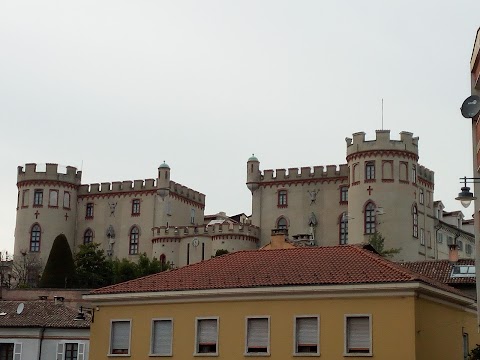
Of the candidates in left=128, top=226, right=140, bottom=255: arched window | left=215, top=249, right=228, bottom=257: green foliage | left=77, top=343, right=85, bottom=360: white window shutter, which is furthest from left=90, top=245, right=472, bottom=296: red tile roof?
left=128, top=226, right=140, bottom=255: arched window

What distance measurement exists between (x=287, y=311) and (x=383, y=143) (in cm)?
5471

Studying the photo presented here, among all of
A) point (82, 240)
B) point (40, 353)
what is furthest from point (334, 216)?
point (40, 353)

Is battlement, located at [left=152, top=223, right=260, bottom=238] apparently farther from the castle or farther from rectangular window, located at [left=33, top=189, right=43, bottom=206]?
rectangular window, located at [left=33, top=189, right=43, bottom=206]

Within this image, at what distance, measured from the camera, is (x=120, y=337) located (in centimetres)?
3581

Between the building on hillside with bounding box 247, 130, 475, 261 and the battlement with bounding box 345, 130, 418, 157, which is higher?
the battlement with bounding box 345, 130, 418, 157

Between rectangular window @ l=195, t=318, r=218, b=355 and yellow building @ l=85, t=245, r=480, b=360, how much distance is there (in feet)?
0.11

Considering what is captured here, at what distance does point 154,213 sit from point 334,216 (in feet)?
59.1

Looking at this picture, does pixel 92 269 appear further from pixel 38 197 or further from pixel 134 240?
pixel 38 197

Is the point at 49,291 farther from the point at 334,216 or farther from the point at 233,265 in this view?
the point at 233,265

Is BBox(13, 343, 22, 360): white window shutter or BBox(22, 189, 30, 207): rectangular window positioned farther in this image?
BBox(22, 189, 30, 207): rectangular window

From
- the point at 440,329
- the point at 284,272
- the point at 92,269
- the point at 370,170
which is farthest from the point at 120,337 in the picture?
the point at 370,170

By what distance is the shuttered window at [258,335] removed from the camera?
1310 inches

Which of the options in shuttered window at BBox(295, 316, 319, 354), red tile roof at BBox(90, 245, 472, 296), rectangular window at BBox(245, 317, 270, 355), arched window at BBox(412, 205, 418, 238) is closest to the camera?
red tile roof at BBox(90, 245, 472, 296)

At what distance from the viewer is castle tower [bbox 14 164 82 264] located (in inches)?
3954
